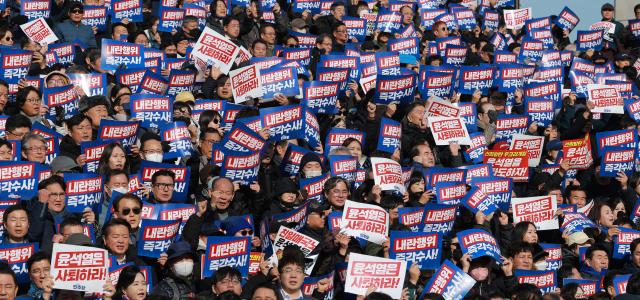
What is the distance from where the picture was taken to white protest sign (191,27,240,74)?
16.9 metres

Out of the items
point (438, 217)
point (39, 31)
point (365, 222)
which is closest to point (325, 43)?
point (39, 31)

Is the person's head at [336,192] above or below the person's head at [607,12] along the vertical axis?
Answer: below

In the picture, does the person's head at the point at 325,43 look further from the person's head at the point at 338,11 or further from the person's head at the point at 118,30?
the person's head at the point at 118,30

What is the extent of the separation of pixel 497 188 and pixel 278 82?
102 inches

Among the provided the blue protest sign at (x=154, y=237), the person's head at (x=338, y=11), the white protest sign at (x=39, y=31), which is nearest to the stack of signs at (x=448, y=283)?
the blue protest sign at (x=154, y=237)

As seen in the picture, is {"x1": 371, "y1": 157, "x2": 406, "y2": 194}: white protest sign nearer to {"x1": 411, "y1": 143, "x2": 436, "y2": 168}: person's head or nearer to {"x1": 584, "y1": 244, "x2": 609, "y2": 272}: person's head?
{"x1": 411, "y1": 143, "x2": 436, "y2": 168}: person's head

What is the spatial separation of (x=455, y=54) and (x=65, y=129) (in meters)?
6.65

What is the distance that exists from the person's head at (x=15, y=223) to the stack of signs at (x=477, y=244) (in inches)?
154

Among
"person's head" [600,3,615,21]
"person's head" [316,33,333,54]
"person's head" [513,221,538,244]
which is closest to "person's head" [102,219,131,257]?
"person's head" [513,221,538,244]

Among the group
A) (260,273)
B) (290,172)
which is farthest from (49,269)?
(290,172)

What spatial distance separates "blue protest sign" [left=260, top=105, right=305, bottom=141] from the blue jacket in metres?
3.99

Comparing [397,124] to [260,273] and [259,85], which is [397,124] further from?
[260,273]

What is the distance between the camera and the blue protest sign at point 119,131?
45.4 feet

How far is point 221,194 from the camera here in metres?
12.9
